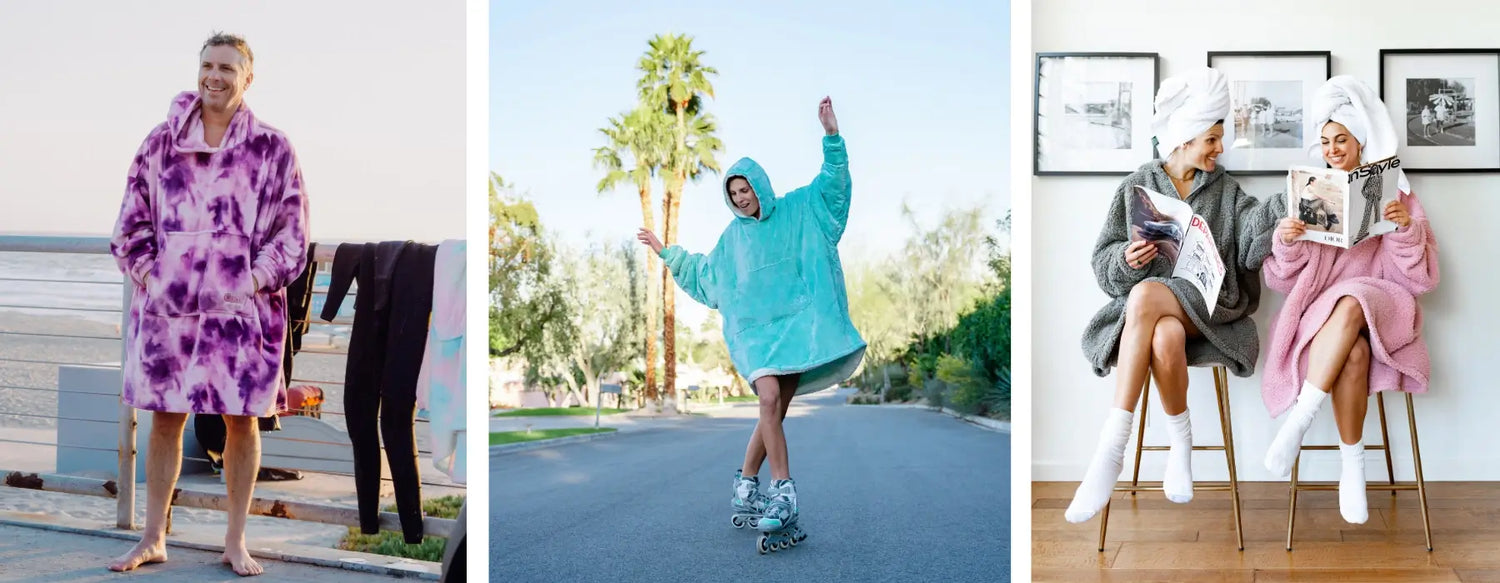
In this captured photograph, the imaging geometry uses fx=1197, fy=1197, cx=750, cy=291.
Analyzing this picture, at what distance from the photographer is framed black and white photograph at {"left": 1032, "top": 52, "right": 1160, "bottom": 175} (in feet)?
12.0

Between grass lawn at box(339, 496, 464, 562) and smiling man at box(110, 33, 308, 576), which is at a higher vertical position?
smiling man at box(110, 33, 308, 576)

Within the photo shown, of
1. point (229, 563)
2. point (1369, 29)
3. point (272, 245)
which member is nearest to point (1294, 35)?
point (1369, 29)

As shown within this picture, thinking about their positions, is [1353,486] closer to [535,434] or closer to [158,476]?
[535,434]

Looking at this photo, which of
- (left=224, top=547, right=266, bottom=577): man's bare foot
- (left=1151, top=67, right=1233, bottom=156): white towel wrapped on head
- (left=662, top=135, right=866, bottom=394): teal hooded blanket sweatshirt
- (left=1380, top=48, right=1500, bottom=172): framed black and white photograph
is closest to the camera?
(left=662, top=135, right=866, bottom=394): teal hooded blanket sweatshirt

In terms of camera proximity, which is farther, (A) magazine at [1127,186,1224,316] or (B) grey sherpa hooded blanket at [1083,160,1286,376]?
(B) grey sherpa hooded blanket at [1083,160,1286,376]

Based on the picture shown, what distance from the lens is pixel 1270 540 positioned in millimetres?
3039

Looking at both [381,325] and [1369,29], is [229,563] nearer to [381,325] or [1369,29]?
[381,325]

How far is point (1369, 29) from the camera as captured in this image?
362cm

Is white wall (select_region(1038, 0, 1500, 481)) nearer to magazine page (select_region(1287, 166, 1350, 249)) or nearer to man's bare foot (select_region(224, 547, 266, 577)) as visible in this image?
magazine page (select_region(1287, 166, 1350, 249))

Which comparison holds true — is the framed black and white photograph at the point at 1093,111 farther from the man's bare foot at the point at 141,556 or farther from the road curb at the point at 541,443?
the man's bare foot at the point at 141,556

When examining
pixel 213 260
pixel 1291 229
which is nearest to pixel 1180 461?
pixel 1291 229

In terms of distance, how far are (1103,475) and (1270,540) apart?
23.3 inches

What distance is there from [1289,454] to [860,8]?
1.57 metres

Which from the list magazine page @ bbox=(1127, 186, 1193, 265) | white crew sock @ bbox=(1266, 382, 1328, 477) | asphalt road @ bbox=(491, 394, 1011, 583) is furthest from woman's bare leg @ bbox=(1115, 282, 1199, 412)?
asphalt road @ bbox=(491, 394, 1011, 583)
